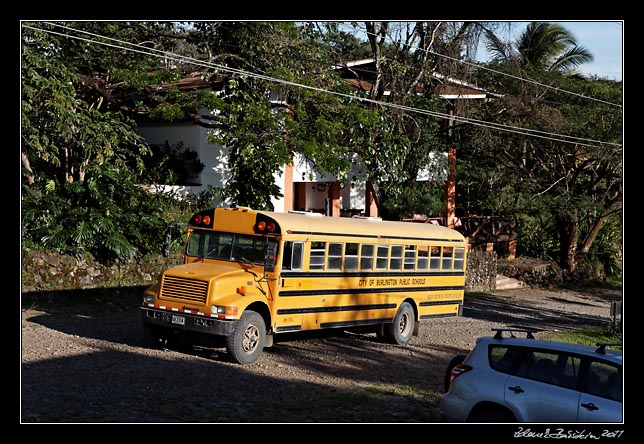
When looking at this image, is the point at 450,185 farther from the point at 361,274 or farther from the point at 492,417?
the point at 492,417

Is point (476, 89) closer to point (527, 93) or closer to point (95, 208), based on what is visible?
point (527, 93)

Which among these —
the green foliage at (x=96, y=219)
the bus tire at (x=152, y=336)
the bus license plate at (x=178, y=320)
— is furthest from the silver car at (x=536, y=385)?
the green foliage at (x=96, y=219)

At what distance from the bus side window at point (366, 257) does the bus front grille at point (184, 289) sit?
159 inches

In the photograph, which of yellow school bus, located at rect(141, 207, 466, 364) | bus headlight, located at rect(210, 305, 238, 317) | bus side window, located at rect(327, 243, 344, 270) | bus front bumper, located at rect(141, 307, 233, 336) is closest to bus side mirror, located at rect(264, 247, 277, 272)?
yellow school bus, located at rect(141, 207, 466, 364)

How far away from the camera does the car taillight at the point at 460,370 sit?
9.78 meters

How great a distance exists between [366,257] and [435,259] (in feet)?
9.12

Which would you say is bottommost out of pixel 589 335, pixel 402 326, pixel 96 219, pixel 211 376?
pixel 589 335

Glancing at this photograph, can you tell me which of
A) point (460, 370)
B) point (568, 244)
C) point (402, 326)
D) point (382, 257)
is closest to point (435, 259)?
point (402, 326)

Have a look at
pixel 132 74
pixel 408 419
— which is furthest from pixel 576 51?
pixel 408 419

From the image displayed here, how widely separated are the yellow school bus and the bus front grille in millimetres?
16

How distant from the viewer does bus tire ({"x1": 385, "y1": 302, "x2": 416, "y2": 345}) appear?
58.0ft

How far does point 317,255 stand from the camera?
15.4m

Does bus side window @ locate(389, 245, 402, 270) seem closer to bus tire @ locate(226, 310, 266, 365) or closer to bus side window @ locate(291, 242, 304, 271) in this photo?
bus side window @ locate(291, 242, 304, 271)

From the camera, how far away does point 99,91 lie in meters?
23.2
